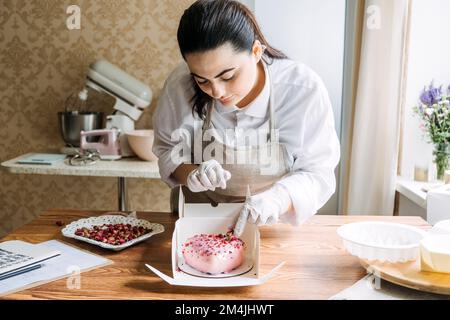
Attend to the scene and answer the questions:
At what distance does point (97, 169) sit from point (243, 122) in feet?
3.91

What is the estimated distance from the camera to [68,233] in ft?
4.19

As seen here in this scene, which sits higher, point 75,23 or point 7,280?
point 75,23

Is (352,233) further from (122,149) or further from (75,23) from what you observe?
(75,23)

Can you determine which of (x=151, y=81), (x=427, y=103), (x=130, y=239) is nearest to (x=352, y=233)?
(x=130, y=239)

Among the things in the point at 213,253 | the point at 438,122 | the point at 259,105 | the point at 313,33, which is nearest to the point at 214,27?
the point at 259,105

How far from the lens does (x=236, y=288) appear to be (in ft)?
3.39

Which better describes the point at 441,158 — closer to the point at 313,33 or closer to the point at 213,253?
the point at 313,33

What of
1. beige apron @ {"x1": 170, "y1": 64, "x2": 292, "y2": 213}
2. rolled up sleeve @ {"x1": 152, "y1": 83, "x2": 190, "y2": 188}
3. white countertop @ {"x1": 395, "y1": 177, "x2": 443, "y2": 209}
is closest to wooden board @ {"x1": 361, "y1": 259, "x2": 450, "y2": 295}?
beige apron @ {"x1": 170, "y1": 64, "x2": 292, "y2": 213}

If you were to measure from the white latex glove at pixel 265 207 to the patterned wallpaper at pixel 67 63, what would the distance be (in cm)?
195

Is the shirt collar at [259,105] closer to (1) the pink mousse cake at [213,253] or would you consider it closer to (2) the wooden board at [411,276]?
(1) the pink mousse cake at [213,253]

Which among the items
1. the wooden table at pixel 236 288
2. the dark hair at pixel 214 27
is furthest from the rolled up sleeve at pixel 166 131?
the dark hair at pixel 214 27

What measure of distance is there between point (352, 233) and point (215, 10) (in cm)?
60

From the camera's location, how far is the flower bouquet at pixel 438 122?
2.24 m

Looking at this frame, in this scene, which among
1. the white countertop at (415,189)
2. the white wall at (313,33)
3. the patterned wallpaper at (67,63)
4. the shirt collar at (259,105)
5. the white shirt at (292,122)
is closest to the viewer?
the white shirt at (292,122)
